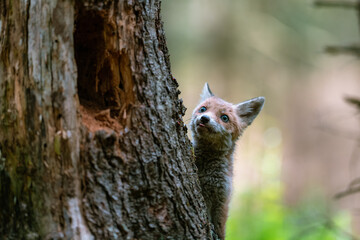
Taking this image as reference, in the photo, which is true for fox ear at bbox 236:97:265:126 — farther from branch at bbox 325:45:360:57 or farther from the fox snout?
branch at bbox 325:45:360:57

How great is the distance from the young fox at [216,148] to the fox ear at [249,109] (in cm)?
1

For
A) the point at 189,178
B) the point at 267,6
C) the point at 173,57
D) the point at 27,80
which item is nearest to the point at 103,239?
the point at 189,178

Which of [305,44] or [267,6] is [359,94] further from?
[267,6]

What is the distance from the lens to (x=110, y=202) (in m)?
2.65

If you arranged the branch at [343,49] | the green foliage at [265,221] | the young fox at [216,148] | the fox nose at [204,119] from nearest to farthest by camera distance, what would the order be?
the branch at [343,49]
the young fox at [216,148]
the fox nose at [204,119]
the green foliage at [265,221]

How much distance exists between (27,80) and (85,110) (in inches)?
16.7

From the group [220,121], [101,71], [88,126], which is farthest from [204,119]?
[88,126]

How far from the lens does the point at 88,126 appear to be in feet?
8.57

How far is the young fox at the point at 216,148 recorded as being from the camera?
172 inches

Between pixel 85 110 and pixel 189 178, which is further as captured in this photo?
pixel 189 178

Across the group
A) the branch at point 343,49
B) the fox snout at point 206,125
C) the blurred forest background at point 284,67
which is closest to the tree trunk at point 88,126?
the branch at point 343,49

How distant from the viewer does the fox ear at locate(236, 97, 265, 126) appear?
5.01m

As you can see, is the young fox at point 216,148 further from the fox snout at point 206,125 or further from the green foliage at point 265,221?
the green foliage at point 265,221

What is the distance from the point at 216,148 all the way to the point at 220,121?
1.07 ft
